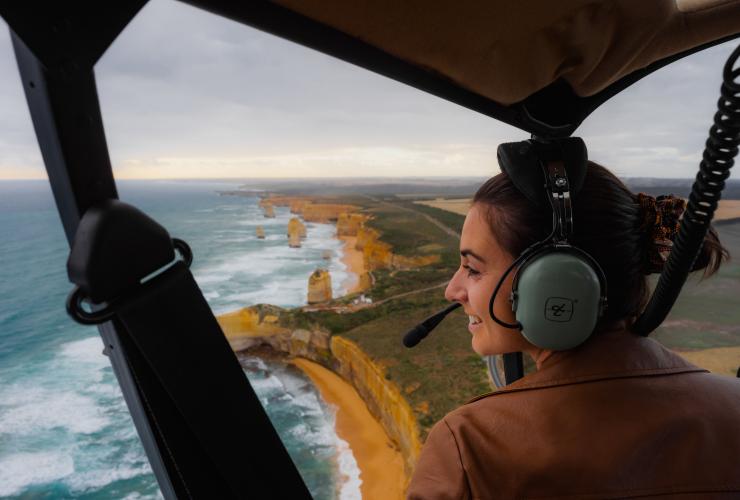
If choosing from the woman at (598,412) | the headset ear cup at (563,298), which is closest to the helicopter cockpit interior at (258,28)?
the woman at (598,412)

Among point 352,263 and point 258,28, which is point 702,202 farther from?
point 352,263

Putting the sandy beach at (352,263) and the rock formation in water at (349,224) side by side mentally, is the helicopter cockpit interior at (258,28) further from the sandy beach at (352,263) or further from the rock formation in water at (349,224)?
the rock formation in water at (349,224)

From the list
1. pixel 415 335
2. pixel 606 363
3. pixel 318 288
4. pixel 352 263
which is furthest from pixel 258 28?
pixel 352 263

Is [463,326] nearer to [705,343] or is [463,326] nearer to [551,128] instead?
[705,343]

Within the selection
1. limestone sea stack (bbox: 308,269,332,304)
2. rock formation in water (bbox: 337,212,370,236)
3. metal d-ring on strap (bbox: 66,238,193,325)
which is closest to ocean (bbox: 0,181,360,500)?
metal d-ring on strap (bbox: 66,238,193,325)

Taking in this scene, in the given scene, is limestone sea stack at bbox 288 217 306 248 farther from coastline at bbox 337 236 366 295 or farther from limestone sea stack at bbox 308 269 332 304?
limestone sea stack at bbox 308 269 332 304
